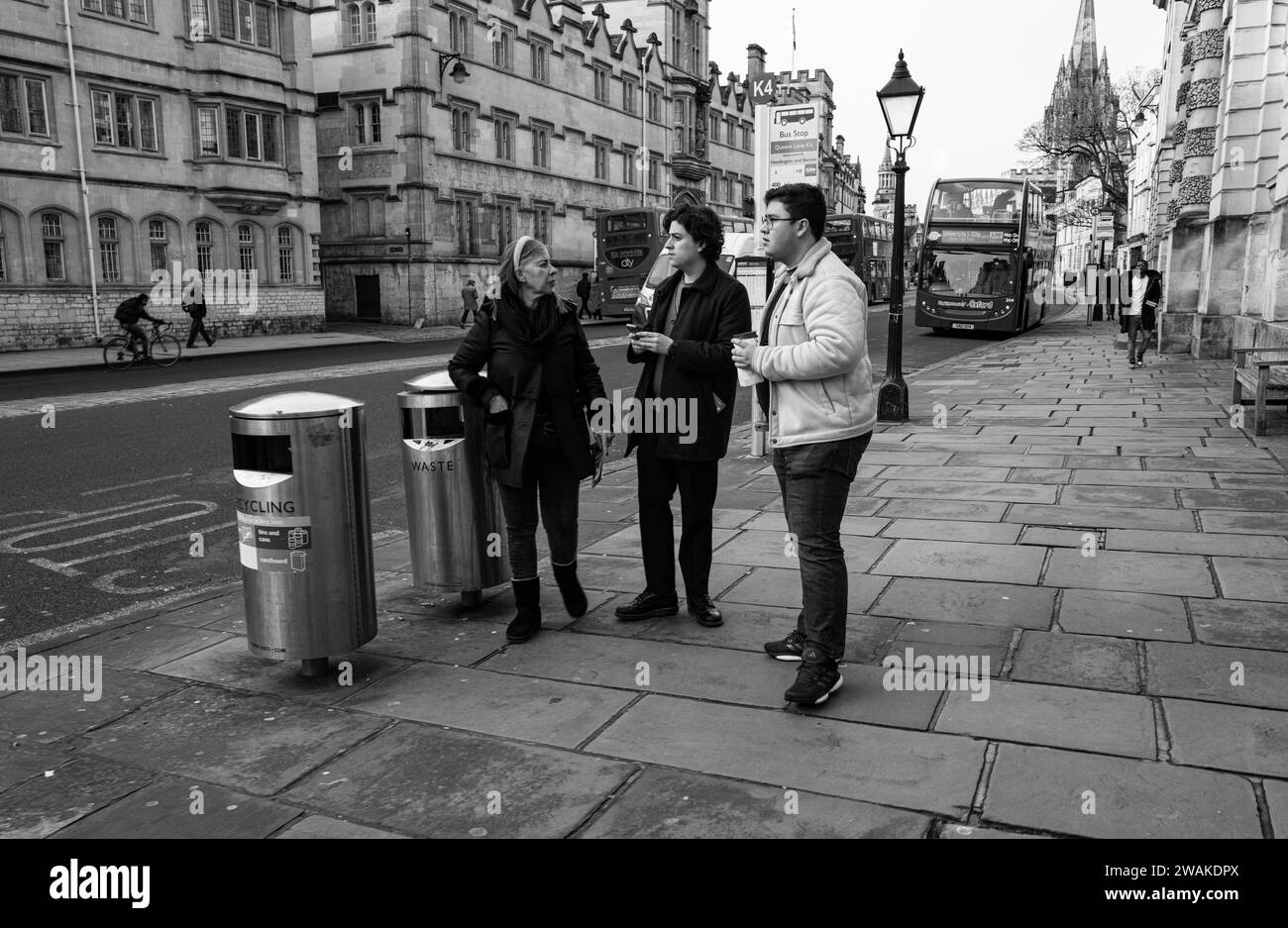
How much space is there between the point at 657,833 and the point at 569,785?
415mm

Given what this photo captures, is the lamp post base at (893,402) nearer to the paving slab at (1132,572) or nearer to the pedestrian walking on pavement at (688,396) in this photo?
the paving slab at (1132,572)

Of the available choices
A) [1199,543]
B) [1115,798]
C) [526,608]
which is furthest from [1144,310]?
[1115,798]

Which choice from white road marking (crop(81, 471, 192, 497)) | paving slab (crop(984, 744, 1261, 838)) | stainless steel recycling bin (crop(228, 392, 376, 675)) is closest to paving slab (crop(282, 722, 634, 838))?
stainless steel recycling bin (crop(228, 392, 376, 675))

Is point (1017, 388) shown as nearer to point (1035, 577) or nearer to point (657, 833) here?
point (1035, 577)

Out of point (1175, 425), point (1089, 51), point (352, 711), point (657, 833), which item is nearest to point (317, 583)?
point (352, 711)

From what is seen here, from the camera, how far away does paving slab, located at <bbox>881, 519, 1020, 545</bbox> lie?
6423 millimetres

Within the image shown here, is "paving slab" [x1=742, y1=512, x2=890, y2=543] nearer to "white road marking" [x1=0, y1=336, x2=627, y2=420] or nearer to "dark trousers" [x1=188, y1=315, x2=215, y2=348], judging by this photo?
"white road marking" [x1=0, y1=336, x2=627, y2=420]

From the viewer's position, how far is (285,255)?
3166 cm

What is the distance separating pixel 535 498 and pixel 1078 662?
7.84ft

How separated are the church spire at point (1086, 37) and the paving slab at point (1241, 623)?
110856 mm

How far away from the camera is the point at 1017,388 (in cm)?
1527

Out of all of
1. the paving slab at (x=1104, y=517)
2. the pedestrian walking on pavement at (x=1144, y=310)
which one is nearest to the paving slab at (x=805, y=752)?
the paving slab at (x=1104, y=517)

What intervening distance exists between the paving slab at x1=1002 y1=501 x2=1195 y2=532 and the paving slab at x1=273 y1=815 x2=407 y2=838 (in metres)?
4.97

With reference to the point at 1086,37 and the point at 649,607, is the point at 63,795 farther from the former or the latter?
the point at 1086,37
